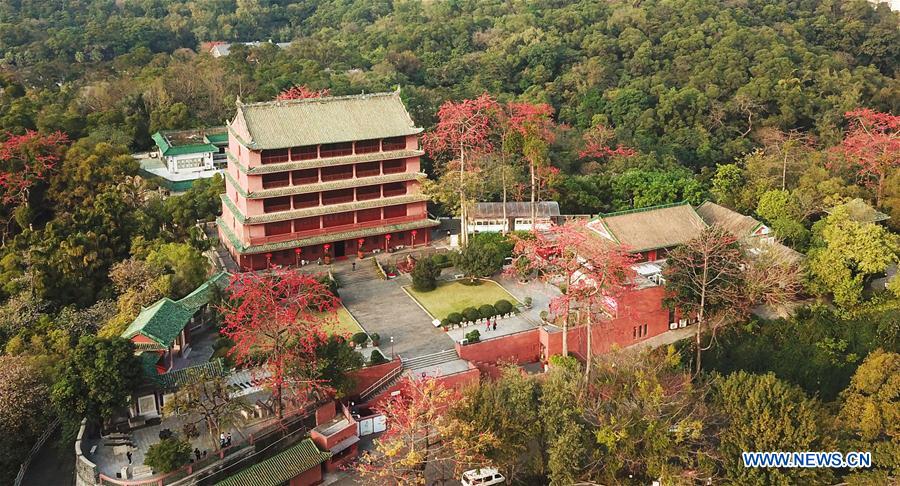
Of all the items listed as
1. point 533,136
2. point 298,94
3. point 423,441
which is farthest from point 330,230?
point 423,441

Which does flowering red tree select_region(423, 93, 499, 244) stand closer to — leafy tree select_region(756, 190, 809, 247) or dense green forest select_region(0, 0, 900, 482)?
dense green forest select_region(0, 0, 900, 482)

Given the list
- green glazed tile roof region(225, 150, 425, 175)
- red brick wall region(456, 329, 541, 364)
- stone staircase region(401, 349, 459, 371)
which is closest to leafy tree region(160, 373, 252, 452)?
stone staircase region(401, 349, 459, 371)

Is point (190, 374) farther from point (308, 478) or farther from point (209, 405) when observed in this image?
point (308, 478)

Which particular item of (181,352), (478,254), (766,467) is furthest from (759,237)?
(181,352)

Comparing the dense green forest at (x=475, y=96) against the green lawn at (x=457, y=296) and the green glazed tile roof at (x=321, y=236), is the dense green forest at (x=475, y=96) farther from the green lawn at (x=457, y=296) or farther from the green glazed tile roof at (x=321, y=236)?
the green lawn at (x=457, y=296)

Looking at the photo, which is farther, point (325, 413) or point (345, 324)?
point (345, 324)

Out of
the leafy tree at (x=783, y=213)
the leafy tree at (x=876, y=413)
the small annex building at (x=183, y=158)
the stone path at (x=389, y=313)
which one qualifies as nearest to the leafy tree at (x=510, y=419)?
the stone path at (x=389, y=313)
